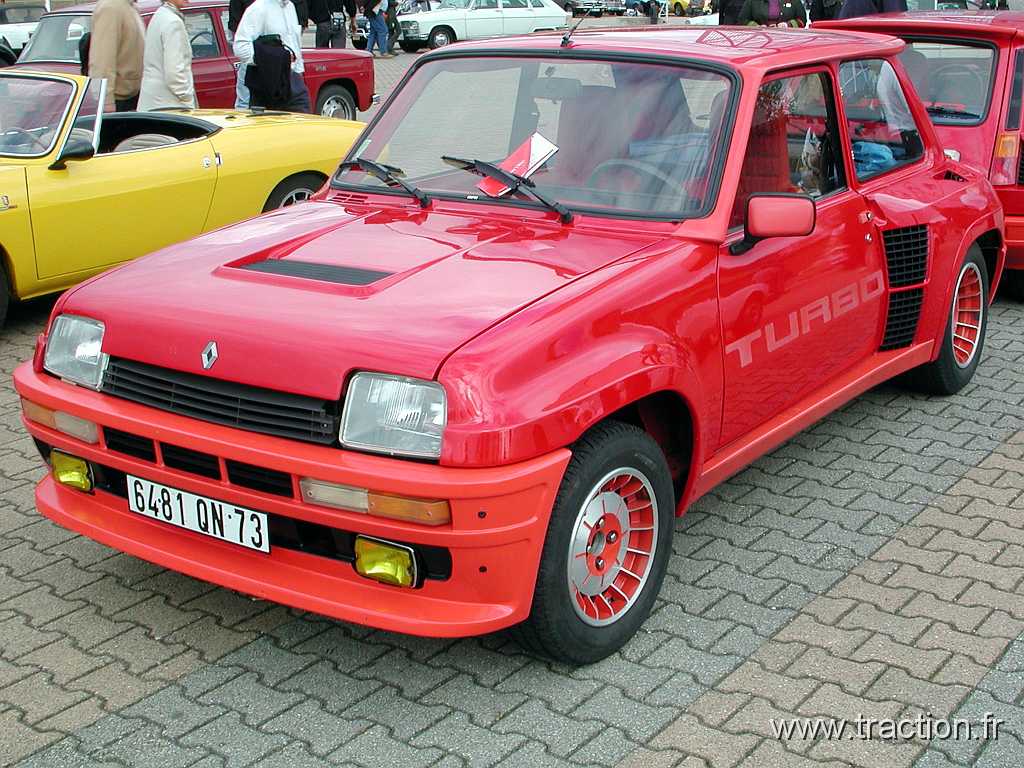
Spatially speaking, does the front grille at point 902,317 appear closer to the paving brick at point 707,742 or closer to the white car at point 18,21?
the paving brick at point 707,742

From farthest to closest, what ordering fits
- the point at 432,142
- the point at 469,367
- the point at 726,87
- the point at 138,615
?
1. the point at 432,142
2. the point at 726,87
3. the point at 138,615
4. the point at 469,367

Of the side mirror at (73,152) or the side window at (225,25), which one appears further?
the side window at (225,25)

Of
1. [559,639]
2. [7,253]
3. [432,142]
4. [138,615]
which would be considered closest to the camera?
[559,639]

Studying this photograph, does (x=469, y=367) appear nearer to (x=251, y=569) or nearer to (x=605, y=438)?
(x=605, y=438)

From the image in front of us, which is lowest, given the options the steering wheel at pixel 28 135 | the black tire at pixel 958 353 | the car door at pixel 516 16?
the black tire at pixel 958 353

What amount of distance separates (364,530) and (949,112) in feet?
17.9

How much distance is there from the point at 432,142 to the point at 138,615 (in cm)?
196

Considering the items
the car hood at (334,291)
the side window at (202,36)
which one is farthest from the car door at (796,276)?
the side window at (202,36)

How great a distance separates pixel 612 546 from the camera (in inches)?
139

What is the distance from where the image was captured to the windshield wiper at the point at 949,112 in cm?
713

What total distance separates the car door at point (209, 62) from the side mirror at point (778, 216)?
31.0 feet

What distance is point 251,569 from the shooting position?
131 inches

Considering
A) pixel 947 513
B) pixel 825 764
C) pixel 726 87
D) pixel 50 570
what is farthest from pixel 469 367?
pixel 947 513

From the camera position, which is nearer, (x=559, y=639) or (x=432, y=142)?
(x=559, y=639)
